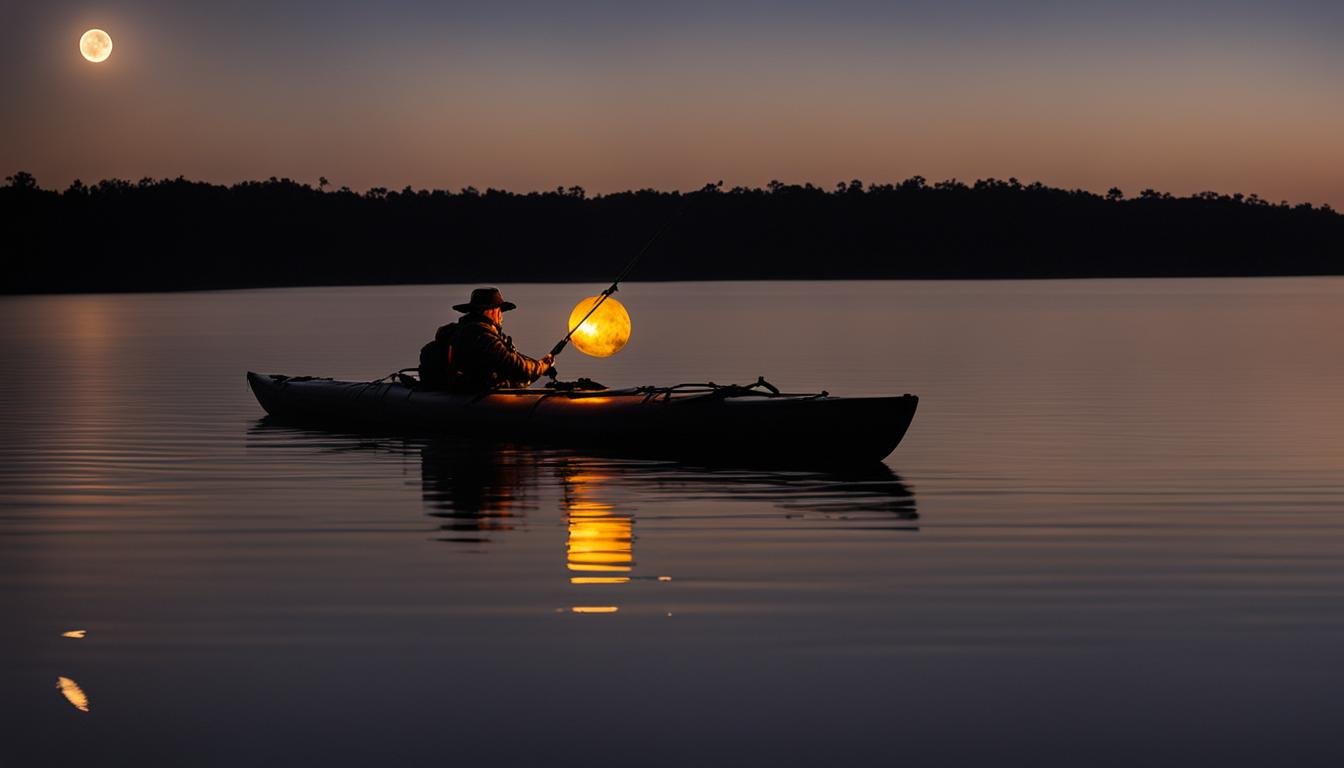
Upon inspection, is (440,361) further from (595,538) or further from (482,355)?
(595,538)

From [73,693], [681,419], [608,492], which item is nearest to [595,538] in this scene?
[608,492]

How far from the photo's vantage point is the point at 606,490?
15.2m

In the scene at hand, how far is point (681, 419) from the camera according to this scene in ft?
55.3

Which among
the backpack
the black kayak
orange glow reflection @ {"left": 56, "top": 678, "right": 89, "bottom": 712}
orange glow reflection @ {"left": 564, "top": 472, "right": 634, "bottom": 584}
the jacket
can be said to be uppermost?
the backpack

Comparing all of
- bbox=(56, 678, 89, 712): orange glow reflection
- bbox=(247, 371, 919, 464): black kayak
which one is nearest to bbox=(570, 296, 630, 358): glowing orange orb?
bbox=(247, 371, 919, 464): black kayak

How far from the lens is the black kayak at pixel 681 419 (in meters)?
16.1

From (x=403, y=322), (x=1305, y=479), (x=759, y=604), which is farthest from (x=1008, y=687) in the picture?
(x=403, y=322)

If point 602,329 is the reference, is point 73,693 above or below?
below

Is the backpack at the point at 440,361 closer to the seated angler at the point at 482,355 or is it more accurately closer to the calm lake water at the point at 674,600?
the seated angler at the point at 482,355

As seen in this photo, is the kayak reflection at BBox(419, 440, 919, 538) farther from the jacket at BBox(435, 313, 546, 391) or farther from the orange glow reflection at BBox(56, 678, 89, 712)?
the orange glow reflection at BBox(56, 678, 89, 712)

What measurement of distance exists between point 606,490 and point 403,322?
56377 millimetres

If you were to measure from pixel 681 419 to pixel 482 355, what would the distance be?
9.78 feet

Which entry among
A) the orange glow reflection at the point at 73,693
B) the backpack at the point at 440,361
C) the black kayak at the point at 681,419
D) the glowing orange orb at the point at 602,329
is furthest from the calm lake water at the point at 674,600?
the glowing orange orb at the point at 602,329

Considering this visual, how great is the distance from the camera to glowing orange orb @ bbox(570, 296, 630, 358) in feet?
64.3
